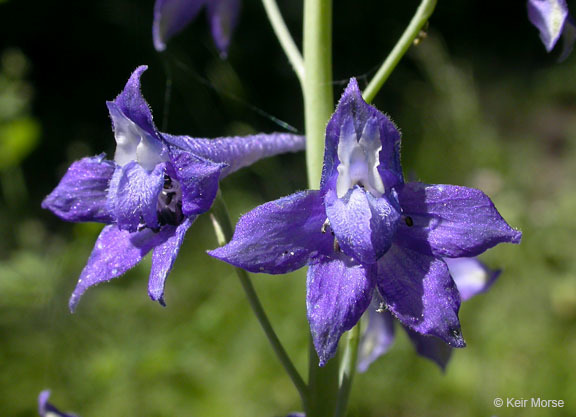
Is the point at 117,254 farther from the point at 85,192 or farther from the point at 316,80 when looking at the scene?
the point at 316,80

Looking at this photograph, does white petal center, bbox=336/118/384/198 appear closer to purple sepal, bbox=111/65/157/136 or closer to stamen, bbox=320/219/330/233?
stamen, bbox=320/219/330/233

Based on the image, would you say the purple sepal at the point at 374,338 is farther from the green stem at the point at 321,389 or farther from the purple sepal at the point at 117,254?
the purple sepal at the point at 117,254

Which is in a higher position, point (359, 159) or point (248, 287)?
point (359, 159)

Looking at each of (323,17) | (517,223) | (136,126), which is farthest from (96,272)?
(517,223)

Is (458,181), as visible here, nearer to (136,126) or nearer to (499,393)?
(499,393)

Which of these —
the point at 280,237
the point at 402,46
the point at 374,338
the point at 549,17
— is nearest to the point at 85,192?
the point at 280,237

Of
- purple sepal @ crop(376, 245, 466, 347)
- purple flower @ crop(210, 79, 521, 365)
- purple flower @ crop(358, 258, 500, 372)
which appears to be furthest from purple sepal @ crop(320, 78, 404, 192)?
purple flower @ crop(358, 258, 500, 372)
